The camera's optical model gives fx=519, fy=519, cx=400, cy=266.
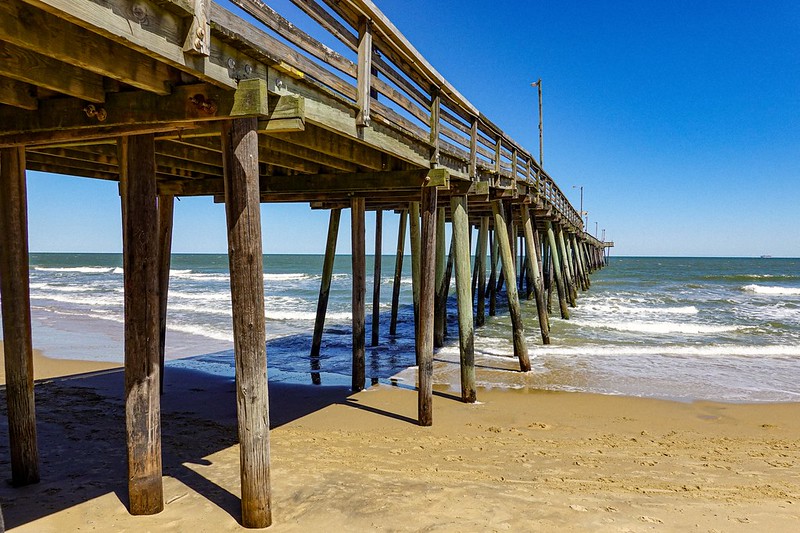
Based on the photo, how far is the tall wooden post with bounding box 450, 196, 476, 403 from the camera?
7.14 m

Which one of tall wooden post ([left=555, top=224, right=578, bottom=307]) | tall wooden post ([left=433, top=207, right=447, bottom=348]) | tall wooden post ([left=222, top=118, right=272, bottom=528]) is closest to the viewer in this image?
tall wooden post ([left=222, top=118, right=272, bottom=528])

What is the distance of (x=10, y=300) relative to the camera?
4.04m

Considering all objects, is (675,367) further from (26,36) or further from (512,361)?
(26,36)

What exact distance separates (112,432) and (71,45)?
5037 mm

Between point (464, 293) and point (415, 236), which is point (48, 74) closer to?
point (464, 293)

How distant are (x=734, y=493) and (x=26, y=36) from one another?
19.7 feet

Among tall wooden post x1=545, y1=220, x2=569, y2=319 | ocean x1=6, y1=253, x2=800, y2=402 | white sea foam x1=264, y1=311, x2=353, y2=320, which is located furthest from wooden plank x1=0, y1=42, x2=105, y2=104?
white sea foam x1=264, y1=311, x2=353, y2=320

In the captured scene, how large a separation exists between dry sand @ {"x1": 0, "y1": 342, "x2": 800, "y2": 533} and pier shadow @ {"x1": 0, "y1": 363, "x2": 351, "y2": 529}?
24 mm

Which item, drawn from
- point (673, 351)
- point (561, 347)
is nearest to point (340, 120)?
point (561, 347)

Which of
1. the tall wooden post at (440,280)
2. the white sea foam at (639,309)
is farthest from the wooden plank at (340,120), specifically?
the white sea foam at (639,309)

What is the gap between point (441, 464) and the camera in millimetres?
5195

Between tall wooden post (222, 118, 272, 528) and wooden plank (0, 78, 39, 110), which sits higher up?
wooden plank (0, 78, 39, 110)

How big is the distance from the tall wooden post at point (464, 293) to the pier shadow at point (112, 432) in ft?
6.37

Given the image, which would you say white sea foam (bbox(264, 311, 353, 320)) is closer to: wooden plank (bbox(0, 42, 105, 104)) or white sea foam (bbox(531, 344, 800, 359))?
white sea foam (bbox(531, 344, 800, 359))
